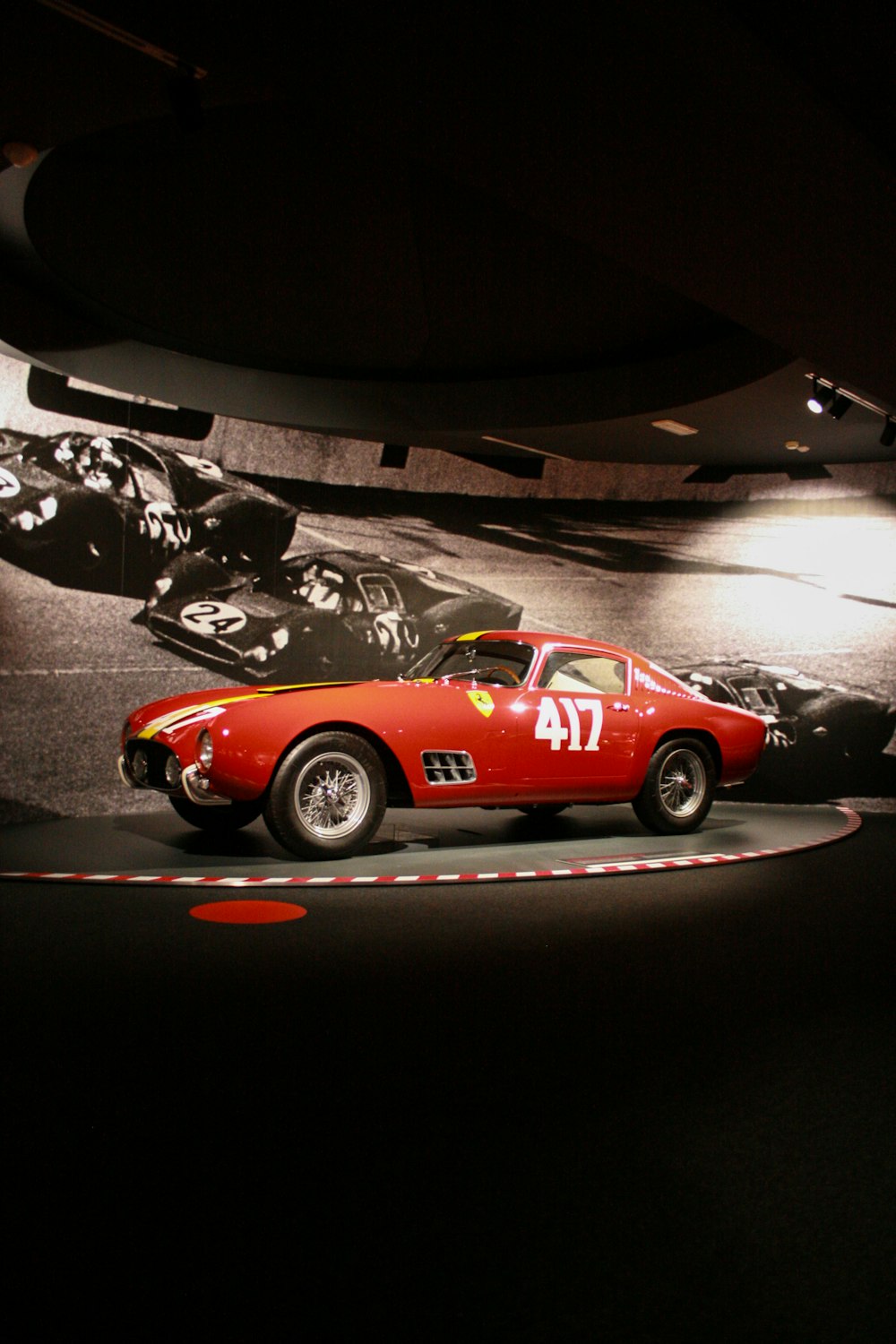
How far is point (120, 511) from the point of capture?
25.9 feet

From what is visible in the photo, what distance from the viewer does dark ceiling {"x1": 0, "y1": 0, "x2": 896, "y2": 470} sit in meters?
3.26

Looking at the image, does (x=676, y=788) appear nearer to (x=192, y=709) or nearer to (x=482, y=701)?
(x=482, y=701)

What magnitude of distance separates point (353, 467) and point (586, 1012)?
6.80 m

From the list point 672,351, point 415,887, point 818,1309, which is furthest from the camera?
point 672,351

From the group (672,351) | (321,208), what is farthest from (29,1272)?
(672,351)

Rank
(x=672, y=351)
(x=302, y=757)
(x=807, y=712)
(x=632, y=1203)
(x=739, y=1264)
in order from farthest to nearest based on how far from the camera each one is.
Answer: (x=807, y=712) < (x=672, y=351) < (x=302, y=757) < (x=632, y=1203) < (x=739, y=1264)

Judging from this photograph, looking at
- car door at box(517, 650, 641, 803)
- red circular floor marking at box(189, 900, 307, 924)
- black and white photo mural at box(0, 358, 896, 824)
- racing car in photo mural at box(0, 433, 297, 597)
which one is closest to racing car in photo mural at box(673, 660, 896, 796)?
black and white photo mural at box(0, 358, 896, 824)

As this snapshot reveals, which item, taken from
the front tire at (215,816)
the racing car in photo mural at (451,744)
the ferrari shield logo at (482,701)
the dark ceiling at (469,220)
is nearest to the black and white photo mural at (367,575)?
the dark ceiling at (469,220)

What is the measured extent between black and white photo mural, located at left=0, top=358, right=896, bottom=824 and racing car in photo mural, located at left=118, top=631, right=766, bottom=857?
5.18 ft

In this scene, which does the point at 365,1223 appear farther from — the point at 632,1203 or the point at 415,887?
the point at 415,887

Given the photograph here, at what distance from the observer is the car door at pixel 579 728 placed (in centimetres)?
640

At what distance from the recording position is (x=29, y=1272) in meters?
1.73

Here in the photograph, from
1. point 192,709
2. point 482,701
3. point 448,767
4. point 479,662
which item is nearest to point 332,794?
point 448,767

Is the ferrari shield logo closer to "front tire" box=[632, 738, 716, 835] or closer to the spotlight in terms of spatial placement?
"front tire" box=[632, 738, 716, 835]
